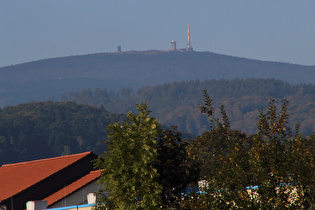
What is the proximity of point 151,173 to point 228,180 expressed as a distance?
18.2 feet

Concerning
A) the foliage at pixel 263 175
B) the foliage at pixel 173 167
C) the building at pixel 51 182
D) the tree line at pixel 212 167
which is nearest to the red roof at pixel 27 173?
the building at pixel 51 182

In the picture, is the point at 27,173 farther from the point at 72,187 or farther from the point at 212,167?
the point at 212,167

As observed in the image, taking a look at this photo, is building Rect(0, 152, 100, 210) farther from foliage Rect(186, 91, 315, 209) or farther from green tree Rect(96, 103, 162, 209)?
foliage Rect(186, 91, 315, 209)

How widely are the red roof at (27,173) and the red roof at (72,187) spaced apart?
187 centimetres

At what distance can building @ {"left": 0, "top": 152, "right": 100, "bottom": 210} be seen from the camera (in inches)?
1891

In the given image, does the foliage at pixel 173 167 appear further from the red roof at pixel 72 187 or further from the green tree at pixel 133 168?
the red roof at pixel 72 187

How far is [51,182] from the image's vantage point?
5250 cm

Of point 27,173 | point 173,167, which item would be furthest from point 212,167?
point 27,173

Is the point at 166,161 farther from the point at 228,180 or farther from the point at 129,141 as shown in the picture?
the point at 228,180

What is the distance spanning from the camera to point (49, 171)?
5381 centimetres

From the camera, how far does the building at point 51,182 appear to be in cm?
4803

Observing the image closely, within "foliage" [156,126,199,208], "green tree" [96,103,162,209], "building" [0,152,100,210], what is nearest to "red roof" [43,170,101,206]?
"building" [0,152,100,210]

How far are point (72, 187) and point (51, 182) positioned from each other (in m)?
3.14

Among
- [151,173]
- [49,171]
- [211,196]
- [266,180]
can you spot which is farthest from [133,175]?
[49,171]
